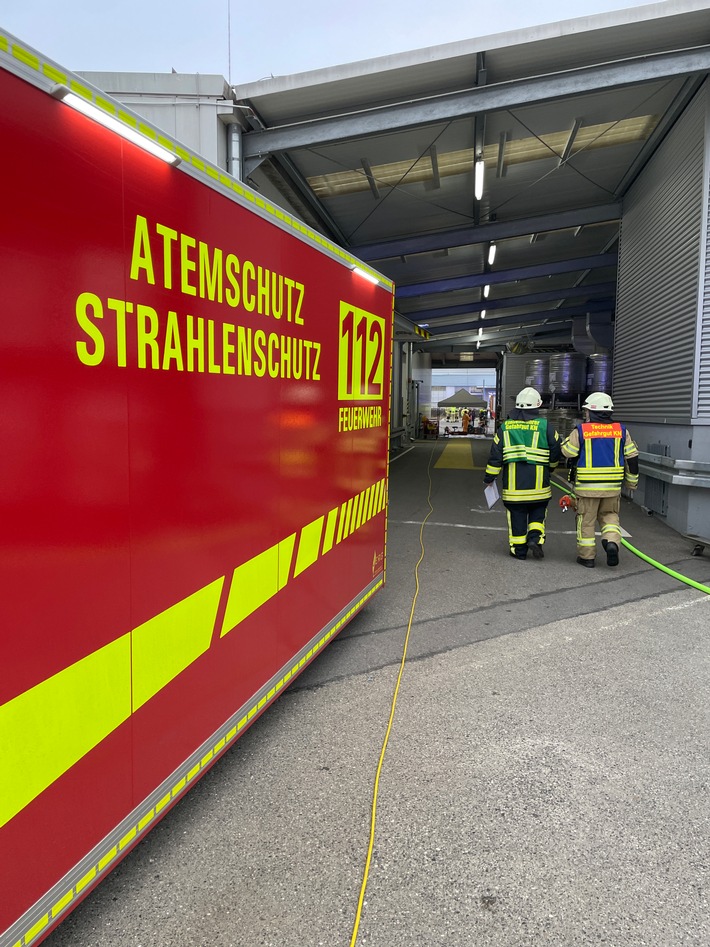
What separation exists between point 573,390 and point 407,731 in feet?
53.4

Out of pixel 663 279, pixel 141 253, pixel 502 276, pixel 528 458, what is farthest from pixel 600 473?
pixel 502 276

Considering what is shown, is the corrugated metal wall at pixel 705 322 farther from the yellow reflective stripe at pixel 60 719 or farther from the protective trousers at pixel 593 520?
the yellow reflective stripe at pixel 60 719

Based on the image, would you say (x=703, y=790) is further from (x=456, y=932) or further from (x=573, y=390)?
(x=573, y=390)

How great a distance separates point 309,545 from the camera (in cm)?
375

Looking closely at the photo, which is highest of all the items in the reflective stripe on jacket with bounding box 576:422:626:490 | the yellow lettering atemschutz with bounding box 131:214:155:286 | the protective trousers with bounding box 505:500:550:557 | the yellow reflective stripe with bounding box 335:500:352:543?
the yellow lettering atemschutz with bounding box 131:214:155:286

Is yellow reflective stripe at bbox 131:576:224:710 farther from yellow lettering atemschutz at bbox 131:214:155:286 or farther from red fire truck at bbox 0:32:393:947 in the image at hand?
yellow lettering atemschutz at bbox 131:214:155:286

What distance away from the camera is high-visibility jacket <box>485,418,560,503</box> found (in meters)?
7.14

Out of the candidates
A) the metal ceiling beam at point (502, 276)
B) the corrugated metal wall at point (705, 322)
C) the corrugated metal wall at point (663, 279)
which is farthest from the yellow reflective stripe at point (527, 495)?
the metal ceiling beam at point (502, 276)

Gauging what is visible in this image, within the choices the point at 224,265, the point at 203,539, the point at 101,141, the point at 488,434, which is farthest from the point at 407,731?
the point at 488,434

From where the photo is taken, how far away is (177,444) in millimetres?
2334

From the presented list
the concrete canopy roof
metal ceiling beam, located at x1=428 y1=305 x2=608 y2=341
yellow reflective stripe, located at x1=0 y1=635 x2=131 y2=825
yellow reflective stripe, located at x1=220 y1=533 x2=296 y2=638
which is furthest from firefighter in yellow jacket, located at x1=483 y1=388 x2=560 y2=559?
metal ceiling beam, located at x1=428 y1=305 x2=608 y2=341

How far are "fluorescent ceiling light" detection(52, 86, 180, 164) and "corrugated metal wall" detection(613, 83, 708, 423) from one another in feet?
27.3

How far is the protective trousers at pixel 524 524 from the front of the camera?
24.0 feet

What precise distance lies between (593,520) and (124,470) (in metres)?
6.20
